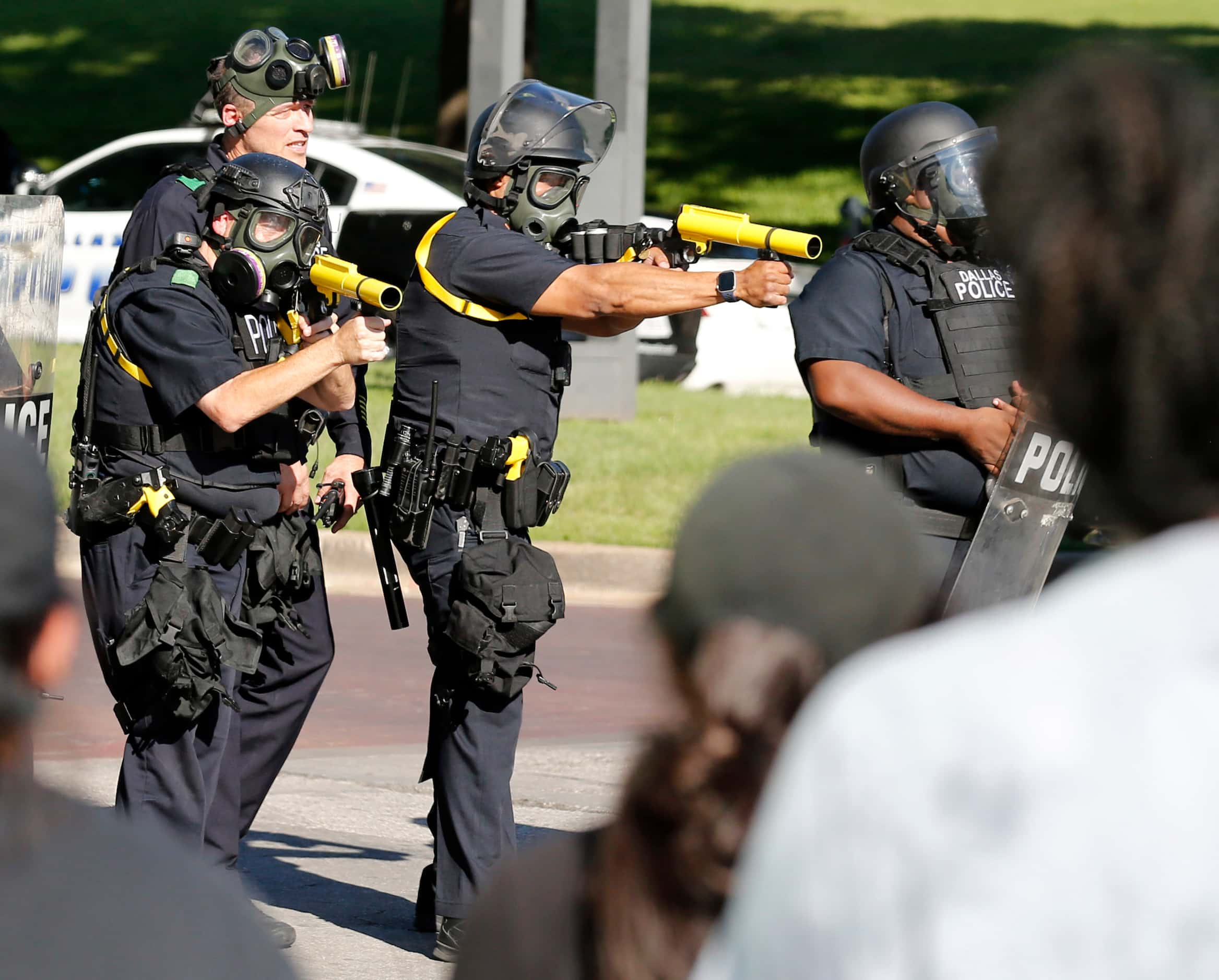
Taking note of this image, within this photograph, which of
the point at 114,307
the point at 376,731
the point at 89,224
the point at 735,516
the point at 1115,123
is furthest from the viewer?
the point at 89,224

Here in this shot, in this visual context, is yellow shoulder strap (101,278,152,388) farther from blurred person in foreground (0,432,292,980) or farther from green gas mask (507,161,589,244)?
blurred person in foreground (0,432,292,980)

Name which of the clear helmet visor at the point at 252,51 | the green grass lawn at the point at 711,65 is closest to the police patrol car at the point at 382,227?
the clear helmet visor at the point at 252,51

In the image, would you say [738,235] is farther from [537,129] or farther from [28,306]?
[28,306]

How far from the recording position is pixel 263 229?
461cm

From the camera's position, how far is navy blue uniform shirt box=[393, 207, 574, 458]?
4.64 meters

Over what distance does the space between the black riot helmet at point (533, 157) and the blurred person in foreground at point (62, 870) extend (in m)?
3.52

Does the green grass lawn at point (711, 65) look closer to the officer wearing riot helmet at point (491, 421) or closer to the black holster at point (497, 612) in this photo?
the officer wearing riot helmet at point (491, 421)

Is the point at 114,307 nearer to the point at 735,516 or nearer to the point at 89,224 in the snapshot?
the point at 735,516

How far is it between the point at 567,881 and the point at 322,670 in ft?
11.8

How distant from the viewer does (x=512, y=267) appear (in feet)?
15.2

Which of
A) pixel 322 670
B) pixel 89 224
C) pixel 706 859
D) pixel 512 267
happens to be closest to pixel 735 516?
pixel 706 859

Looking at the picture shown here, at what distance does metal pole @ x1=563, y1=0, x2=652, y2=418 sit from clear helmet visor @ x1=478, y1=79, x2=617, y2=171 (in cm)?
764

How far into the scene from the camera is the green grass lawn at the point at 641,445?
10273 millimetres

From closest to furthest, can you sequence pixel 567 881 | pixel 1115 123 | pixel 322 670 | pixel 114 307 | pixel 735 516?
pixel 1115 123
pixel 735 516
pixel 567 881
pixel 114 307
pixel 322 670
